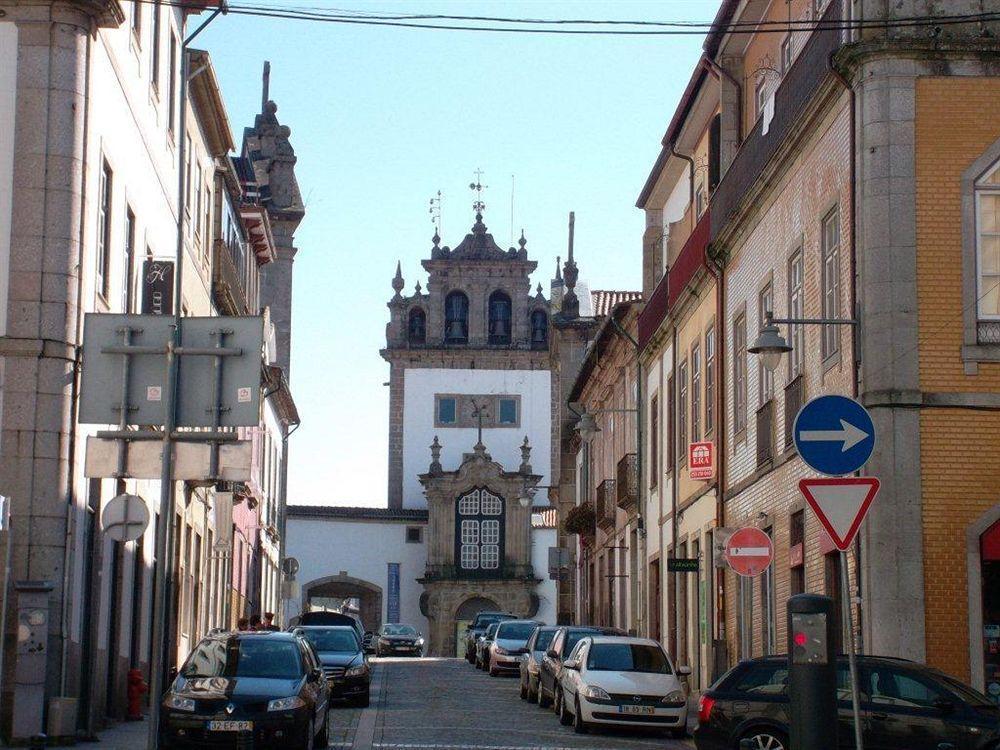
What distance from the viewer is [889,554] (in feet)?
68.3

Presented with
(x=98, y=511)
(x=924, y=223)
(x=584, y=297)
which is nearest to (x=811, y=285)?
(x=924, y=223)

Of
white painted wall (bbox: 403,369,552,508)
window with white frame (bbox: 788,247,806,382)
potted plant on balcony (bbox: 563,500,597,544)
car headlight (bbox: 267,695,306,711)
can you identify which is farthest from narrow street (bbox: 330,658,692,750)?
white painted wall (bbox: 403,369,552,508)

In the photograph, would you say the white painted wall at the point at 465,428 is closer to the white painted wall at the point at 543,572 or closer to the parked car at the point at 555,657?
the white painted wall at the point at 543,572

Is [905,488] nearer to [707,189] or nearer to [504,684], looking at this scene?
[707,189]

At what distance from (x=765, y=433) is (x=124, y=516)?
1193cm

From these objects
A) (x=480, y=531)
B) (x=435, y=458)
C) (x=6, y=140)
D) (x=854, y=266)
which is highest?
(x=435, y=458)

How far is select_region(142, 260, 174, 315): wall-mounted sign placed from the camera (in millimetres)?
28719

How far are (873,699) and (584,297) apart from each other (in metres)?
72.4

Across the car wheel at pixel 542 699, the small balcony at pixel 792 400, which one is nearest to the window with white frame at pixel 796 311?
the small balcony at pixel 792 400

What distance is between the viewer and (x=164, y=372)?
51.9 feet

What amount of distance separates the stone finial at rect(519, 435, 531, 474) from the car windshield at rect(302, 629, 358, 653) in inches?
2520

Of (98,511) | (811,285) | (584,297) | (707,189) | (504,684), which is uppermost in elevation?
(584,297)

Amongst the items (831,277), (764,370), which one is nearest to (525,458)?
(764,370)

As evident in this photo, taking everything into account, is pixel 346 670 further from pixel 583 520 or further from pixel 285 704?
pixel 583 520
